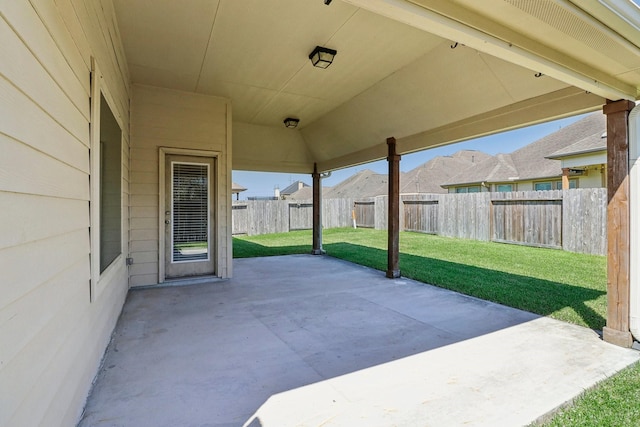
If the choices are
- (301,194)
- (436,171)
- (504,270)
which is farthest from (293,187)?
(504,270)

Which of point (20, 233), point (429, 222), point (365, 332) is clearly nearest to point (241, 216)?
point (429, 222)

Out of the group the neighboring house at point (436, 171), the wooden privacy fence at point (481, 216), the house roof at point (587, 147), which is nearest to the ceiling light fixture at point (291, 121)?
the wooden privacy fence at point (481, 216)

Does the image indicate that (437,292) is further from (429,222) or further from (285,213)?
(285,213)

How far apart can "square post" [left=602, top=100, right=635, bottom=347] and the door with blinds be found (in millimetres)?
5199

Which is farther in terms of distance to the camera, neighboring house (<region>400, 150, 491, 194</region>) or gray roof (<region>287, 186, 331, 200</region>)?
gray roof (<region>287, 186, 331, 200</region>)

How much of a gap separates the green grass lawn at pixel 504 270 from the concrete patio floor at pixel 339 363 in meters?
0.53

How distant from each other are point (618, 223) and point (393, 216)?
123 inches

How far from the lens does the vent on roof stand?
1735 millimetres

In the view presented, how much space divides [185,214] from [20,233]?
430 centimetres

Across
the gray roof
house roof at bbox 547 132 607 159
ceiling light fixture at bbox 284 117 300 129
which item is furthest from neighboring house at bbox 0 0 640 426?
the gray roof

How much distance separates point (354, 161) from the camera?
679cm

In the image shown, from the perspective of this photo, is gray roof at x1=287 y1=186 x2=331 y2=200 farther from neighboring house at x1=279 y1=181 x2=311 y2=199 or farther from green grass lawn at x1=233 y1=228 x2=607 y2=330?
green grass lawn at x1=233 y1=228 x2=607 y2=330

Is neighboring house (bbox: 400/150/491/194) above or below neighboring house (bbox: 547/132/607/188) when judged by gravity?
above

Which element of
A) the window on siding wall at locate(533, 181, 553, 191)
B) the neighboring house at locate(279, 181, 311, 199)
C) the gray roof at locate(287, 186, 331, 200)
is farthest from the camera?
the neighboring house at locate(279, 181, 311, 199)
